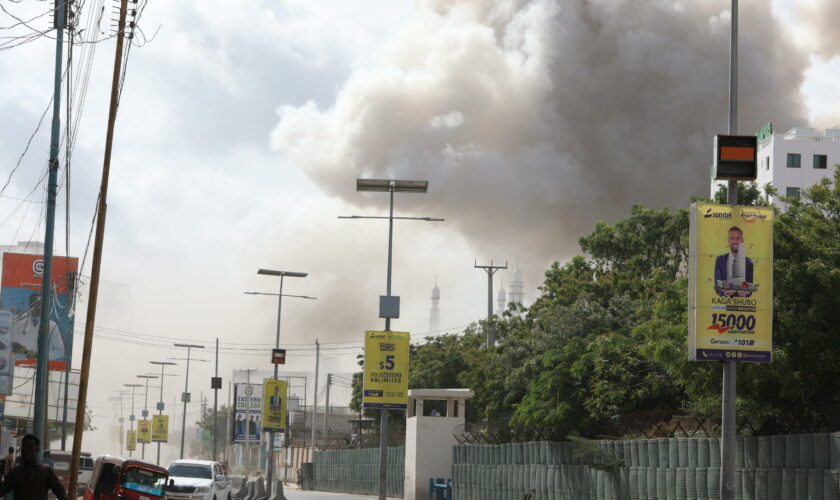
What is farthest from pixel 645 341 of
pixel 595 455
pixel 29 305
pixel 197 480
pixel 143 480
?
pixel 29 305

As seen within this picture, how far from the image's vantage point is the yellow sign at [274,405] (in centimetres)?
6044

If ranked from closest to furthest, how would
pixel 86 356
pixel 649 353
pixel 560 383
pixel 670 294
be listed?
pixel 86 356, pixel 670 294, pixel 649 353, pixel 560 383

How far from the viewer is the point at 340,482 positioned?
75625mm

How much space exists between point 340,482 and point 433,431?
77.0ft

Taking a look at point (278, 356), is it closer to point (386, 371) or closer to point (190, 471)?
point (386, 371)

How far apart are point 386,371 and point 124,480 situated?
54.6 feet

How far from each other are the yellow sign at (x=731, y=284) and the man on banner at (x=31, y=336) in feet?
213

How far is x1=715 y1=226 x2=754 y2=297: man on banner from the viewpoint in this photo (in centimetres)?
2025

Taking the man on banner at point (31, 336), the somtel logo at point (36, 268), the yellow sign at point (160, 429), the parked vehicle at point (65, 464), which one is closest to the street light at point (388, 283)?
the parked vehicle at point (65, 464)

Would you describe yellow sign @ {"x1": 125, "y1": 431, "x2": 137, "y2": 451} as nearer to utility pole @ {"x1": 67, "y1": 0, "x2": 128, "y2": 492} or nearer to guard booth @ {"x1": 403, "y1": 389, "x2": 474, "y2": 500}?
guard booth @ {"x1": 403, "y1": 389, "x2": 474, "y2": 500}

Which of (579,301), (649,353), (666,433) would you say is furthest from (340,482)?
(649,353)

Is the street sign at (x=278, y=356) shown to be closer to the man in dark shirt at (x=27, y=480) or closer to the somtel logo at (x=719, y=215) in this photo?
the somtel logo at (x=719, y=215)

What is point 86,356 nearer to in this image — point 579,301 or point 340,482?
point 579,301

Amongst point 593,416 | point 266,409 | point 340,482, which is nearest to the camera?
point 593,416
